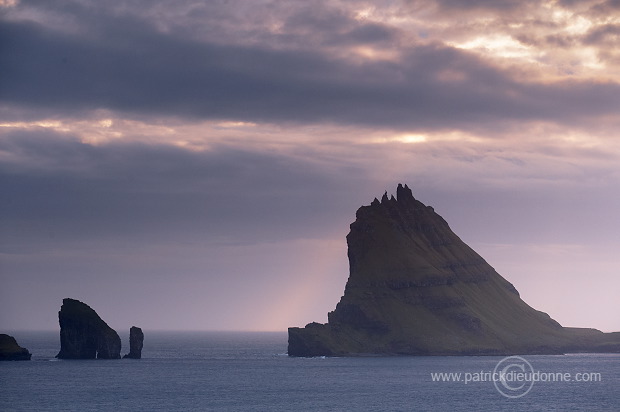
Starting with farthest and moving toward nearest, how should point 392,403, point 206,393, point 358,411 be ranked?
point 206,393 → point 392,403 → point 358,411

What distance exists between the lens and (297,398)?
183m

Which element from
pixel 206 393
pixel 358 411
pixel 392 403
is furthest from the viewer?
pixel 206 393

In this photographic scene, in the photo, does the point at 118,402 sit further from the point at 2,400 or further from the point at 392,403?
the point at 392,403

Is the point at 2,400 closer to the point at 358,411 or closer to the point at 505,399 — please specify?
the point at 358,411

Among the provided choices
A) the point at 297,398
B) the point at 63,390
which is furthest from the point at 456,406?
the point at 63,390

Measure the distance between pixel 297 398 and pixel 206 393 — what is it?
68.7 feet

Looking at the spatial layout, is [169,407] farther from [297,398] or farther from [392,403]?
[392,403]

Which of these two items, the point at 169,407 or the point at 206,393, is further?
the point at 206,393

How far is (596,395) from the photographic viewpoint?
19288 cm

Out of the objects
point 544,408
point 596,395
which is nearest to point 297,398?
point 544,408

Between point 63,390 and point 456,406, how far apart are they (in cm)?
8197

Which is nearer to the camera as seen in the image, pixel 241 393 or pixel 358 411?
pixel 358 411

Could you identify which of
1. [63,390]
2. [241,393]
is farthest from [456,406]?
[63,390]

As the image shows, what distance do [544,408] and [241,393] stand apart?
2404 inches
